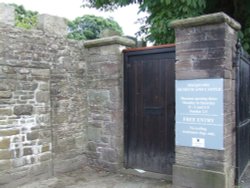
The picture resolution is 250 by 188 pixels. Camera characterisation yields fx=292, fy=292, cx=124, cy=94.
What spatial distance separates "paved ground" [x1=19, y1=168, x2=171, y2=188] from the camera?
191 inches

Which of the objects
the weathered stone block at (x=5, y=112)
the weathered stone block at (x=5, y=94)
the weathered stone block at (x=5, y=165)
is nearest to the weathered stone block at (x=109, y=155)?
Result: the weathered stone block at (x=5, y=165)

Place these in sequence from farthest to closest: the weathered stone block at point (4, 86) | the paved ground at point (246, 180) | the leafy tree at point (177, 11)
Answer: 1. the leafy tree at point (177, 11)
2. the paved ground at point (246, 180)
3. the weathered stone block at point (4, 86)

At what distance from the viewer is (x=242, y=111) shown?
489 cm

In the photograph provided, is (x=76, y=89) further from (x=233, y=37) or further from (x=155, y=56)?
(x=233, y=37)

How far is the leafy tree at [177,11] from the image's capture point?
5887 mm

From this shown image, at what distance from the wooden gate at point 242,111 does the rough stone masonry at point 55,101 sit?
2.07 m

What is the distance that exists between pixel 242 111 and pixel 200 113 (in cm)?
116

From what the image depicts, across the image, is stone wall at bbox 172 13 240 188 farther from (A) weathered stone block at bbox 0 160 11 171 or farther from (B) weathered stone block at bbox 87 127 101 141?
(A) weathered stone block at bbox 0 160 11 171

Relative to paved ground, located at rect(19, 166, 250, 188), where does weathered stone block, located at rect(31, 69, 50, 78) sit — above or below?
above

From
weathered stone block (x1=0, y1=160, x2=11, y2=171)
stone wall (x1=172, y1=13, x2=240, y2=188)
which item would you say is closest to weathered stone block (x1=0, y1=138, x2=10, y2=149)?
weathered stone block (x1=0, y1=160, x2=11, y2=171)

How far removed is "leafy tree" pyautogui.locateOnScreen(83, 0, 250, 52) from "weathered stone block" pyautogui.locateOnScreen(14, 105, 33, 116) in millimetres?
3091

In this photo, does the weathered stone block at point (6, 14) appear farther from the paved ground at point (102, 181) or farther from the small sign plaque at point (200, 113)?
the small sign plaque at point (200, 113)

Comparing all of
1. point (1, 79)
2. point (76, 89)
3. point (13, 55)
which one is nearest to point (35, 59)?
point (13, 55)

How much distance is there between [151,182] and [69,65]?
261cm
